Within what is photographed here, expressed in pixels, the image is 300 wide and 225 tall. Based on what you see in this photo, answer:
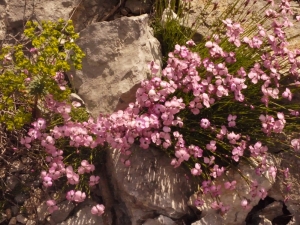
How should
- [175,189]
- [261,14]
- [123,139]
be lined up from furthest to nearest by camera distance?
[261,14]
[175,189]
[123,139]

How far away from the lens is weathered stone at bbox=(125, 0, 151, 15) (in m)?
5.21

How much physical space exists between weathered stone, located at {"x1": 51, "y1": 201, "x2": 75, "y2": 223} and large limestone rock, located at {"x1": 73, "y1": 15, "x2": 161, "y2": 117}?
1.08 m

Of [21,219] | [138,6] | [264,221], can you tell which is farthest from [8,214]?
[138,6]

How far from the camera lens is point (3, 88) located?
3.76 metres

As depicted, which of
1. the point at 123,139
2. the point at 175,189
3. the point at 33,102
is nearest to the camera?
the point at 123,139

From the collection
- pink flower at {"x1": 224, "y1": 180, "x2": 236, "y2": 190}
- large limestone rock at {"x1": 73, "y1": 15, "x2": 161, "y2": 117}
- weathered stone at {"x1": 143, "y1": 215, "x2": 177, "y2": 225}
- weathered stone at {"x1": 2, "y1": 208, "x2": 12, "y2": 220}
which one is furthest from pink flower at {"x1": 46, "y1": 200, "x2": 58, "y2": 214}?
pink flower at {"x1": 224, "y1": 180, "x2": 236, "y2": 190}

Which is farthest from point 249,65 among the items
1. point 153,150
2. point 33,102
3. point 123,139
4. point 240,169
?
point 33,102

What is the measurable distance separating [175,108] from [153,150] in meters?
0.87

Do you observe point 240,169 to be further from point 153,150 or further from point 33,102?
point 33,102

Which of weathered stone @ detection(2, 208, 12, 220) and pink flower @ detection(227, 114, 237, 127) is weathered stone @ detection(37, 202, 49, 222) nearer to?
weathered stone @ detection(2, 208, 12, 220)

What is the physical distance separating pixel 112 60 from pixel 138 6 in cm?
110

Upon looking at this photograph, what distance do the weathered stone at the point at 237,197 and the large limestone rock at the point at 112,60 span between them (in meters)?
1.41

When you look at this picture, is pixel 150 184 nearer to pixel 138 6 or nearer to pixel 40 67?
pixel 40 67

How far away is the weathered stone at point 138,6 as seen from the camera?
5207 mm
